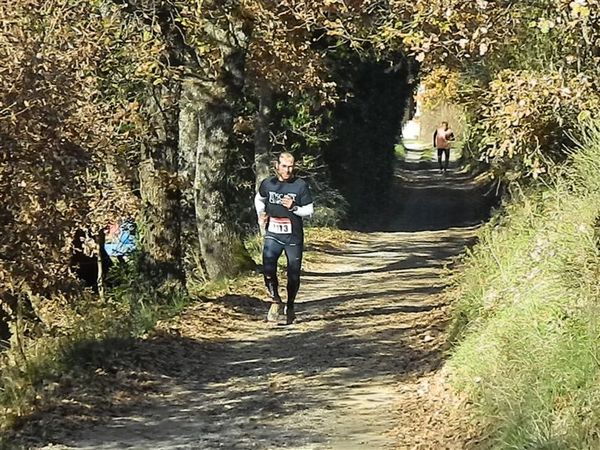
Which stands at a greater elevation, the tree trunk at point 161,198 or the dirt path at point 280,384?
the tree trunk at point 161,198

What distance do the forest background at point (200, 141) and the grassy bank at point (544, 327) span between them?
26 mm

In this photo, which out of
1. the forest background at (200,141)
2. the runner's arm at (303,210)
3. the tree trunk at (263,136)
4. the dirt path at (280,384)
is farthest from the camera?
the tree trunk at (263,136)

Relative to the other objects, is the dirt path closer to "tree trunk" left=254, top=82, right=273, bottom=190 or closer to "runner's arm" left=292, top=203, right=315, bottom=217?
"runner's arm" left=292, top=203, right=315, bottom=217

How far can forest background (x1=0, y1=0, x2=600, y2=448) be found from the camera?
9414mm

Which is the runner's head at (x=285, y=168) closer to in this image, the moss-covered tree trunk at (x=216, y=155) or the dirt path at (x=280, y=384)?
the dirt path at (x=280, y=384)

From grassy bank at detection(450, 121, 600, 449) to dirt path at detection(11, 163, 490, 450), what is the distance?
19.9 inches

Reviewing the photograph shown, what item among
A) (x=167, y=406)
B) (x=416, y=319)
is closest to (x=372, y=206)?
(x=416, y=319)

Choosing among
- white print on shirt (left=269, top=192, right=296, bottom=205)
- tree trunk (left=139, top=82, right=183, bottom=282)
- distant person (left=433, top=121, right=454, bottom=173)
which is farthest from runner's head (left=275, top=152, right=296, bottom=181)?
distant person (left=433, top=121, right=454, bottom=173)

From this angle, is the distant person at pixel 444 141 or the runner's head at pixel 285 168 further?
the distant person at pixel 444 141

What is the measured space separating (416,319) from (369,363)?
2.65 m

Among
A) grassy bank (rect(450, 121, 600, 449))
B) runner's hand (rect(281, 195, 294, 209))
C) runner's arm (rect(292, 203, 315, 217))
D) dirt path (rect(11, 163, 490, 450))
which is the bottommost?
dirt path (rect(11, 163, 490, 450))

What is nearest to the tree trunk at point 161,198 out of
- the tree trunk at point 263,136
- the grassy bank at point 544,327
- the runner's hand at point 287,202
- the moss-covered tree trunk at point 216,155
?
the moss-covered tree trunk at point 216,155

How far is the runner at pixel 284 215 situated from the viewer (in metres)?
12.7

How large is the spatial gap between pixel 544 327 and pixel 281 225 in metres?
Result: 5.03
